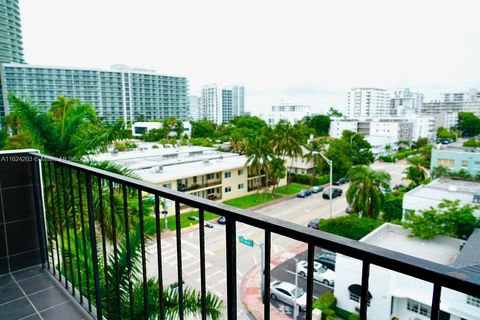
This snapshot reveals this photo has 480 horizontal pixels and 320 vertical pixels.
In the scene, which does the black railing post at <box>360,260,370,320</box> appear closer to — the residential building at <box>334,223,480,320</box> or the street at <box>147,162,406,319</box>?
the residential building at <box>334,223,480,320</box>

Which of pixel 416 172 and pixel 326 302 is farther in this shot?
pixel 416 172

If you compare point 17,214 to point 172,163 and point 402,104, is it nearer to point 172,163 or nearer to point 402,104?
point 172,163

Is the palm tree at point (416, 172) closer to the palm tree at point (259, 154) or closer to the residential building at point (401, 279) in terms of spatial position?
the palm tree at point (259, 154)

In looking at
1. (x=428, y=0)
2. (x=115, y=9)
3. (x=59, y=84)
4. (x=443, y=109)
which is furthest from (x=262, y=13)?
(x=443, y=109)

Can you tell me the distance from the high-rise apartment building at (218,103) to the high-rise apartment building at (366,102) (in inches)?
1319

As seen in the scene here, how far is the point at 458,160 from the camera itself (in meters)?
22.9

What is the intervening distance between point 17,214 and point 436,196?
1648 centimetres

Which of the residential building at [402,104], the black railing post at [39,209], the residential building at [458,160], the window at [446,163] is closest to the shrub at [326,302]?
the black railing post at [39,209]

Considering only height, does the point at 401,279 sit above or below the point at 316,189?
above

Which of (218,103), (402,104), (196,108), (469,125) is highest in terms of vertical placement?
(218,103)

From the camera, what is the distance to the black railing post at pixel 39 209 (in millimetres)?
2911

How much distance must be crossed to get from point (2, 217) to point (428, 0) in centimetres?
1539

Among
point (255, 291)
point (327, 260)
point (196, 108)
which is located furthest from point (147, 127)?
point (196, 108)

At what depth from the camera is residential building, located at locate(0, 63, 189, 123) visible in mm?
39034
